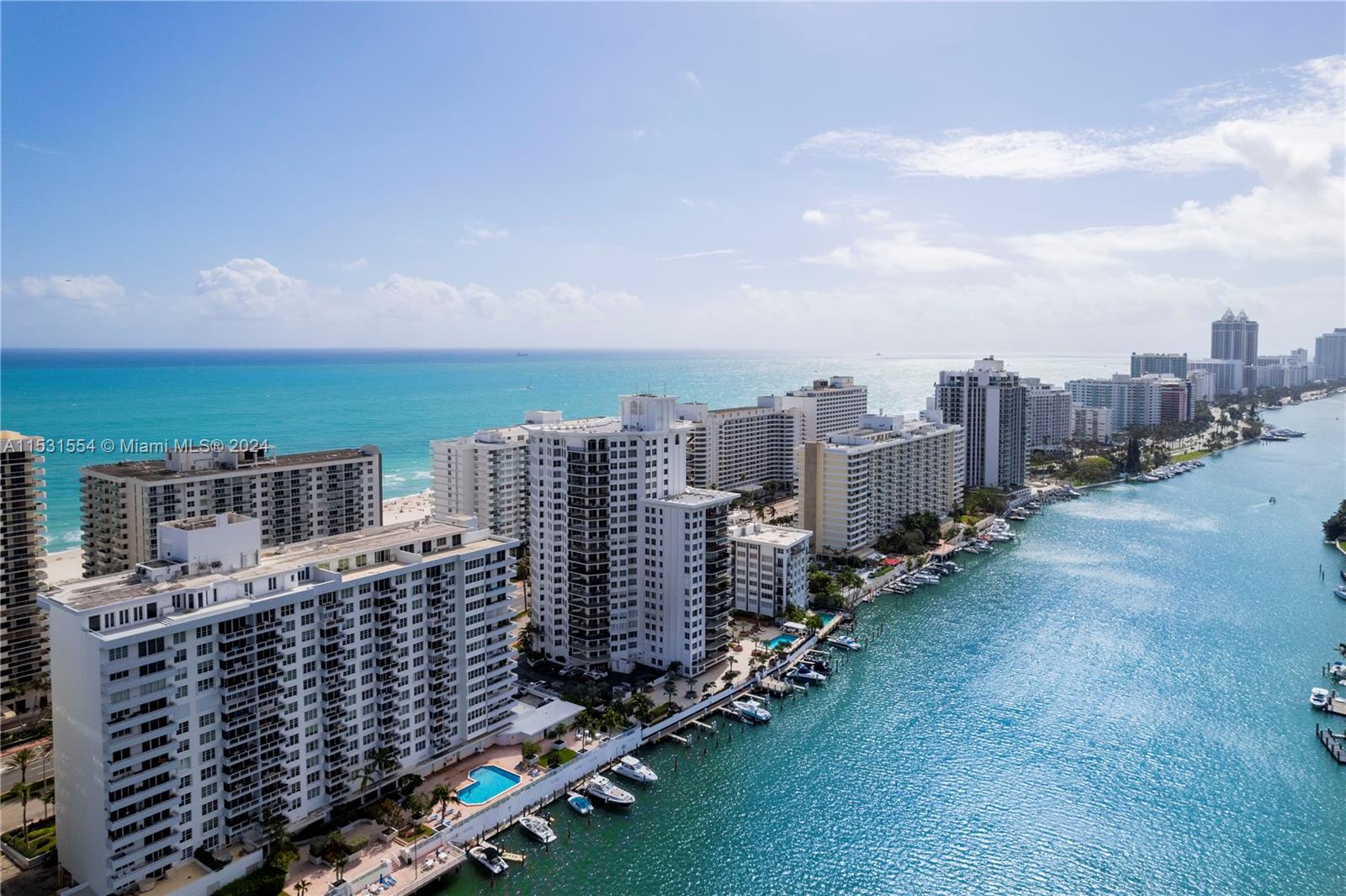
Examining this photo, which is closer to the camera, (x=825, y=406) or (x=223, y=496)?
(x=223, y=496)

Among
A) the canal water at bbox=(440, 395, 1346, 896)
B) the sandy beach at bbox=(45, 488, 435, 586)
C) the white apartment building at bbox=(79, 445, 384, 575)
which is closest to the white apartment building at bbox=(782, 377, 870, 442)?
the canal water at bbox=(440, 395, 1346, 896)

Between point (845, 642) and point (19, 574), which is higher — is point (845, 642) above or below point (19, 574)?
below

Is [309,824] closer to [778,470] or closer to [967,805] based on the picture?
[967,805]

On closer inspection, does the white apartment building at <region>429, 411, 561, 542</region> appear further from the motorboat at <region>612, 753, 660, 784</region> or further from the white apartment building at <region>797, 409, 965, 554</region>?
the motorboat at <region>612, 753, 660, 784</region>

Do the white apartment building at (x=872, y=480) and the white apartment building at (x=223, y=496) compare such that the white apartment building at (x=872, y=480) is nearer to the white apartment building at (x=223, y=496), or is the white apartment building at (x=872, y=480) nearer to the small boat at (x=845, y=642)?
the small boat at (x=845, y=642)

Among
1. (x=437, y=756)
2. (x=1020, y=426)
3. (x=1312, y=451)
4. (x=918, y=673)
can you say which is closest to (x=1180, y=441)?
(x=1312, y=451)

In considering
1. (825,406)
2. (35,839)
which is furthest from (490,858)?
(825,406)

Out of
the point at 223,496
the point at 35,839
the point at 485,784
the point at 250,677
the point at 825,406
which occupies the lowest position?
the point at 485,784

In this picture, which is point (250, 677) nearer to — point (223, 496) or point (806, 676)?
point (223, 496)
